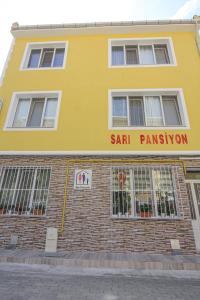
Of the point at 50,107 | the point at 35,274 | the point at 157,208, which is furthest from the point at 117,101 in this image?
the point at 35,274

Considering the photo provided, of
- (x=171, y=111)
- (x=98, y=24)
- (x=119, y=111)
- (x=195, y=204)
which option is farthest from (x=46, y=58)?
(x=195, y=204)

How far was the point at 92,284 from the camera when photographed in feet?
13.7

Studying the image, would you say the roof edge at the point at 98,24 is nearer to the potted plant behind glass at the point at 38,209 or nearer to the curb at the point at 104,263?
the potted plant behind glass at the point at 38,209

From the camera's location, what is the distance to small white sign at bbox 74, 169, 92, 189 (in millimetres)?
7277

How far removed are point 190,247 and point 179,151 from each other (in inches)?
132

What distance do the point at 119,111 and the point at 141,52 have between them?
407 cm

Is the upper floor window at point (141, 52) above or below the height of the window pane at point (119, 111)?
above

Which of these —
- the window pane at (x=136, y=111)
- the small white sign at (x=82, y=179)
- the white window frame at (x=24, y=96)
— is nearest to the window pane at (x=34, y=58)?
the white window frame at (x=24, y=96)

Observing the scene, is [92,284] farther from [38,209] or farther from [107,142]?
[107,142]

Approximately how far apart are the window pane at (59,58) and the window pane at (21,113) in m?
2.59

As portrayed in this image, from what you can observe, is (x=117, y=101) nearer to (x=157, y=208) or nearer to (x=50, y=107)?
(x=50, y=107)

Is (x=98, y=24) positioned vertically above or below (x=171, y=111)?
above

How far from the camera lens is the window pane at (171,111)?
8.32 m

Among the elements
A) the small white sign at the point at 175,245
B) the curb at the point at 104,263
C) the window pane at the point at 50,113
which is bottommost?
the curb at the point at 104,263
